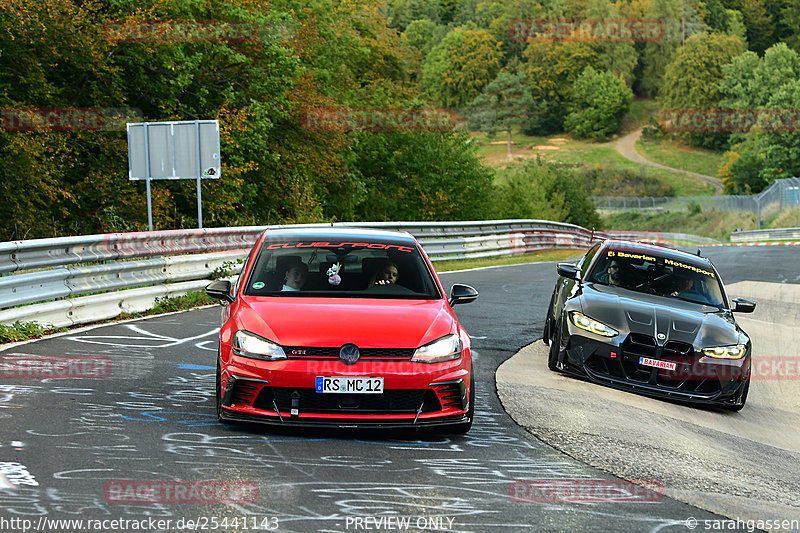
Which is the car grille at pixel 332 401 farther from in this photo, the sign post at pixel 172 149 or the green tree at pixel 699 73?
the green tree at pixel 699 73

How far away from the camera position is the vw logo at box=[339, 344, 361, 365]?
6.92m

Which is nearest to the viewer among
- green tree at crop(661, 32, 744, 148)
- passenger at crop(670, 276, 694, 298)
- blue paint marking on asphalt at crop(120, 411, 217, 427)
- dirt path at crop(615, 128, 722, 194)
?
blue paint marking on asphalt at crop(120, 411, 217, 427)

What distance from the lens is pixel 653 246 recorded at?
12.3m

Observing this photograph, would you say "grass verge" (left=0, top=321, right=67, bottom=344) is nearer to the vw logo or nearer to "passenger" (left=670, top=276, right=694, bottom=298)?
the vw logo

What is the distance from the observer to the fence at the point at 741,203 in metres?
72.2

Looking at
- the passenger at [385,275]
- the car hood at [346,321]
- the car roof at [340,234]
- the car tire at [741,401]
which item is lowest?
the car tire at [741,401]

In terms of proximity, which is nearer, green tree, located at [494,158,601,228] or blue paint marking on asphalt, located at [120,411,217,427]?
blue paint marking on asphalt, located at [120,411,217,427]

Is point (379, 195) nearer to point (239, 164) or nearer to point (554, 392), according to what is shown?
point (239, 164)

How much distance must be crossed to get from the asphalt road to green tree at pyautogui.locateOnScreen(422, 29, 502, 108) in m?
180

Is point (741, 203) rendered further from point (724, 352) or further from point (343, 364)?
point (343, 364)

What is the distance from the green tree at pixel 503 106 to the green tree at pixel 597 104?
7341mm

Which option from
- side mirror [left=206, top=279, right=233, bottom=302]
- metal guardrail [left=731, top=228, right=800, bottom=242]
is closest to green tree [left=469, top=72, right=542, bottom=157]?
metal guardrail [left=731, top=228, right=800, bottom=242]

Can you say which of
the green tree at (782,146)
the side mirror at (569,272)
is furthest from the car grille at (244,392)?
the green tree at (782,146)

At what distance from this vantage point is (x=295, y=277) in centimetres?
811
